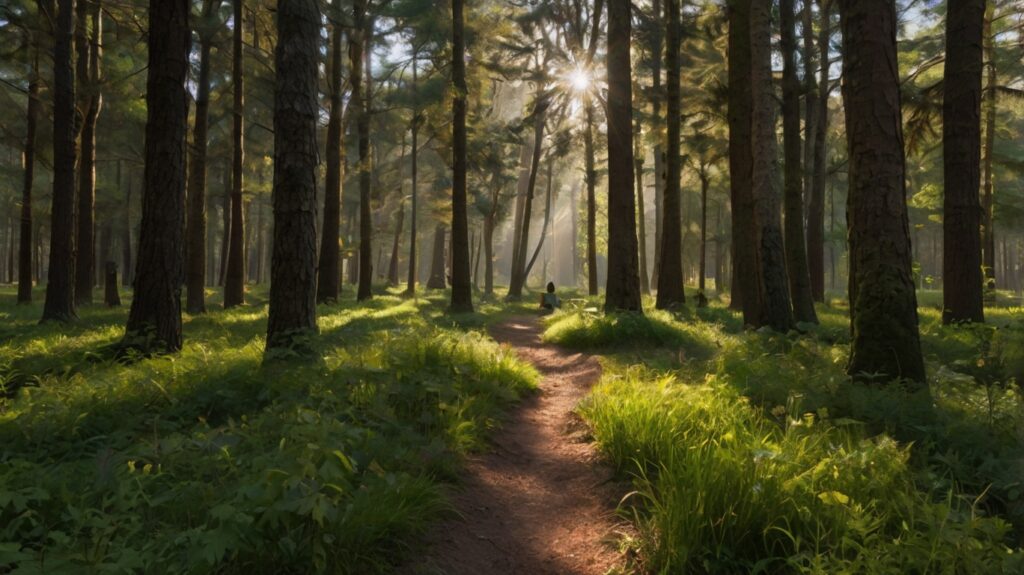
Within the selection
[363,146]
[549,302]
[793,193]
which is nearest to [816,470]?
[793,193]

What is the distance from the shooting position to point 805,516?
268 cm

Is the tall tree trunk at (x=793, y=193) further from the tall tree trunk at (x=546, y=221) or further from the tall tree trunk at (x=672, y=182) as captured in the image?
the tall tree trunk at (x=546, y=221)

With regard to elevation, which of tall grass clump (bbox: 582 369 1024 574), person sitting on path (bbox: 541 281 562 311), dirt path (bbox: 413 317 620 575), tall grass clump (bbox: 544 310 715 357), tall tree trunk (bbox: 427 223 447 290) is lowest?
dirt path (bbox: 413 317 620 575)

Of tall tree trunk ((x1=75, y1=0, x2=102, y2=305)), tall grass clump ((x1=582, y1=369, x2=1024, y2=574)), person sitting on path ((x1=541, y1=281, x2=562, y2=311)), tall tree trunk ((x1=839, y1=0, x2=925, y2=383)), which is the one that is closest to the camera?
tall grass clump ((x1=582, y1=369, x2=1024, y2=574))

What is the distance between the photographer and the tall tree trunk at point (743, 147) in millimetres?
9984

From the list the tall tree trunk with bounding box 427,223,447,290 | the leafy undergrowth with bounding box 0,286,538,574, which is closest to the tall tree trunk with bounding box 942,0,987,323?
the leafy undergrowth with bounding box 0,286,538,574

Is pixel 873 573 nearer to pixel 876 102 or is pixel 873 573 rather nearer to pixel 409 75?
pixel 876 102

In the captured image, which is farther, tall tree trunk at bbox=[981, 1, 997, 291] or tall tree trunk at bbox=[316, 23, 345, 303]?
tall tree trunk at bbox=[316, 23, 345, 303]

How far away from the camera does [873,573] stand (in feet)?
7.17

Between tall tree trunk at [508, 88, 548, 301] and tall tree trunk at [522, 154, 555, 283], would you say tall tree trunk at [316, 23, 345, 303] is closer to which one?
tall tree trunk at [508, 88, 548, 301]

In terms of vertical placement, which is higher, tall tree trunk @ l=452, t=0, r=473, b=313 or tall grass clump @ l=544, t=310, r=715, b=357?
tall tree trunk @ l=452, t=0, r=473, b=313

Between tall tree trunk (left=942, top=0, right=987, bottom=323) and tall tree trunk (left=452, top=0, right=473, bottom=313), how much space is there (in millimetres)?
10389

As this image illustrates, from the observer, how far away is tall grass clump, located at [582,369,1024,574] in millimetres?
2283

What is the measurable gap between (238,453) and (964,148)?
40.0 feet
